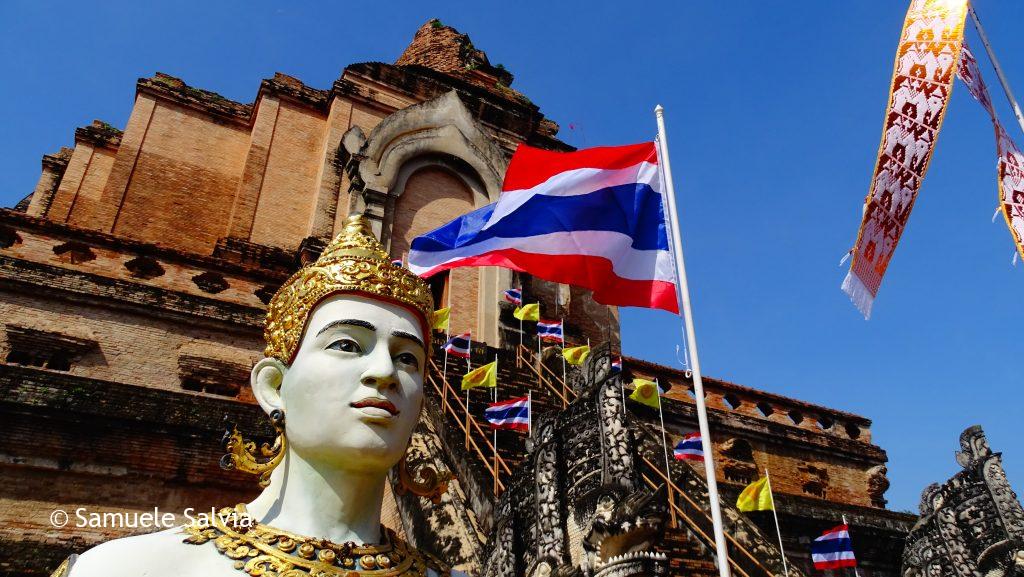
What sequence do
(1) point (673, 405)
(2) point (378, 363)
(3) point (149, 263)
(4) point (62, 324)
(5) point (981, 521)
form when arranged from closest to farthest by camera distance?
(2) point (378, 363) < (5) point (981, 521) < (4) point (62, 324) < (3) point (149, 263) < (1) point (673, 405)

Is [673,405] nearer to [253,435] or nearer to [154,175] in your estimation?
[253,435]

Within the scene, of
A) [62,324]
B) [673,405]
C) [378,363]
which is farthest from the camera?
[673,405]

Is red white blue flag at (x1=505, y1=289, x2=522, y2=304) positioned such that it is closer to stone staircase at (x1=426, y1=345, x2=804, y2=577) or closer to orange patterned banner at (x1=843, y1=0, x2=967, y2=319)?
stone staircase at (x1=426, y1=345, x2=804, y2=577)

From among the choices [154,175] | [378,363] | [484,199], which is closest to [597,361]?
[378,363]

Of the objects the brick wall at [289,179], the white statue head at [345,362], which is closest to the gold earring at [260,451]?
the white statue head at [345,362]

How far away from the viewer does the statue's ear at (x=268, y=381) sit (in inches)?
138

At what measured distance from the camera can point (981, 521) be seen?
913 cm

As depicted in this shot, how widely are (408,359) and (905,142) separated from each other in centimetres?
695

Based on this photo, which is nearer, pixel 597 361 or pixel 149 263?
pixel 597 361

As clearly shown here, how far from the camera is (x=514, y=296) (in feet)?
50.6

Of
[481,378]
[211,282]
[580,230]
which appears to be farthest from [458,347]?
[580,230]

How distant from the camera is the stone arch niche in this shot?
15625 mm

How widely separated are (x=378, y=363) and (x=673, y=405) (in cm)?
1308

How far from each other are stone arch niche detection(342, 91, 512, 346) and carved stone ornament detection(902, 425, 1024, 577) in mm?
8205
